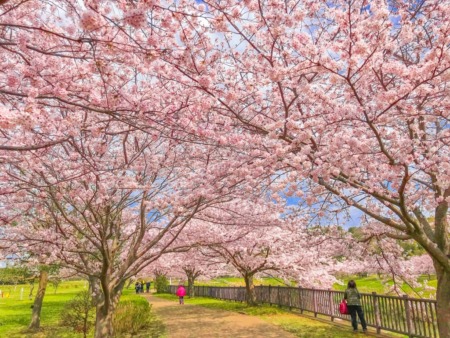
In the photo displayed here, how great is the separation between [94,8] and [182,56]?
1.31m

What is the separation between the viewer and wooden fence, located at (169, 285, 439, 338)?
8711 mm

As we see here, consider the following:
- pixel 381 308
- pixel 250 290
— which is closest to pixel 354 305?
pixel 381 308

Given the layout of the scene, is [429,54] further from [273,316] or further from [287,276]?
[287,276]

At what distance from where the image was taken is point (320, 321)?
A: 1292cm

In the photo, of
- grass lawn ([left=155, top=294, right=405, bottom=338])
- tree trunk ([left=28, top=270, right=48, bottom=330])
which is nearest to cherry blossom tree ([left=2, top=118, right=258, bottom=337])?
grass lawn ([left=155, top=294, right=405, bottom=338])

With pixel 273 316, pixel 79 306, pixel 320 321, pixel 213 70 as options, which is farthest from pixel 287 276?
pixel 213 70

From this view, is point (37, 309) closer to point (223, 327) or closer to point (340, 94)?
point (223, 327)

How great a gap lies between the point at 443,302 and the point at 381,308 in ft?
11.7

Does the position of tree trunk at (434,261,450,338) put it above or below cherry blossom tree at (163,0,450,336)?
below

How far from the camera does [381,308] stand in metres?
10.3

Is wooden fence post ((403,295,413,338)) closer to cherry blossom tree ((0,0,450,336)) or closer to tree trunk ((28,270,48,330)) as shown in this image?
cherry blossom tree ((0,0,450,336))

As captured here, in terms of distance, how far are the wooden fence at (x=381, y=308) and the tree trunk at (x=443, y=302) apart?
115 cm

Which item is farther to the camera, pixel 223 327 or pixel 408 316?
pixel 223 327

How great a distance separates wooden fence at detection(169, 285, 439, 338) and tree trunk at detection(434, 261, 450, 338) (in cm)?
115
